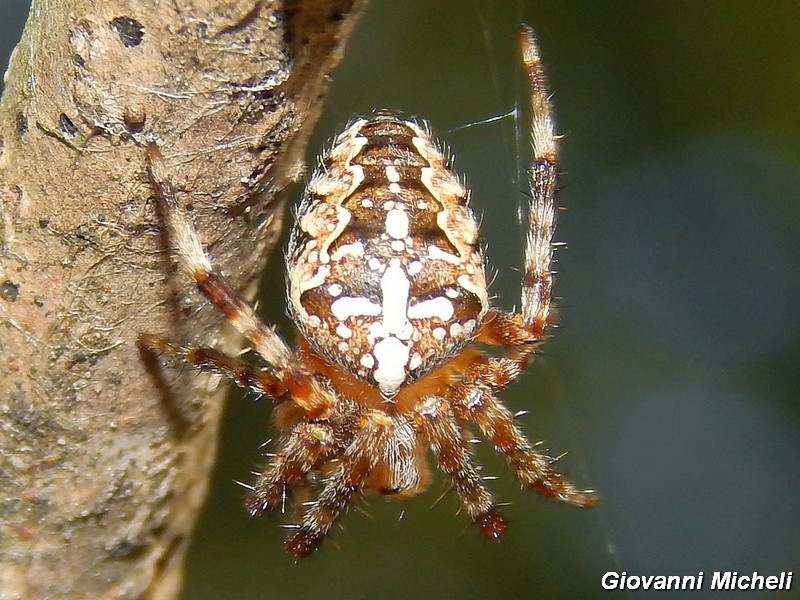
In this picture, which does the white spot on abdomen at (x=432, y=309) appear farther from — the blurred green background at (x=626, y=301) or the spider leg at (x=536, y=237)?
the blurred green background at (x=626, y=301)

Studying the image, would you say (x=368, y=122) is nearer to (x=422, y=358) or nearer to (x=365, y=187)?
(x=365, y=187)

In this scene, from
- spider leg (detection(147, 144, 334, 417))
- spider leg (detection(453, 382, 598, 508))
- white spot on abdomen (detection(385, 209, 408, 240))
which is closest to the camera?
spider leg (detection(147, 144, 334, 417))

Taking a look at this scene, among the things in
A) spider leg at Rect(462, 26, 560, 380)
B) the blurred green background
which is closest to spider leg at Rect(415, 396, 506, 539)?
spider leg at Rect(462, 26, 560, 380)

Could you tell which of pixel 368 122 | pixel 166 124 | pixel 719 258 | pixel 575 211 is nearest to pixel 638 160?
pixel 575 211

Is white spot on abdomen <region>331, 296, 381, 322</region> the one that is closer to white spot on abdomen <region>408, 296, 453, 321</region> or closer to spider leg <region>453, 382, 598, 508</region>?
white spot on abdomen <region>408, 296, 453, 321</region>

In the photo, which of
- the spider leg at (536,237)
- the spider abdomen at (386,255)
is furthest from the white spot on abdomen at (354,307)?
the spider leg at (536,237)

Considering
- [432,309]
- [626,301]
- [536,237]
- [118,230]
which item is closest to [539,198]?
[536,237]
